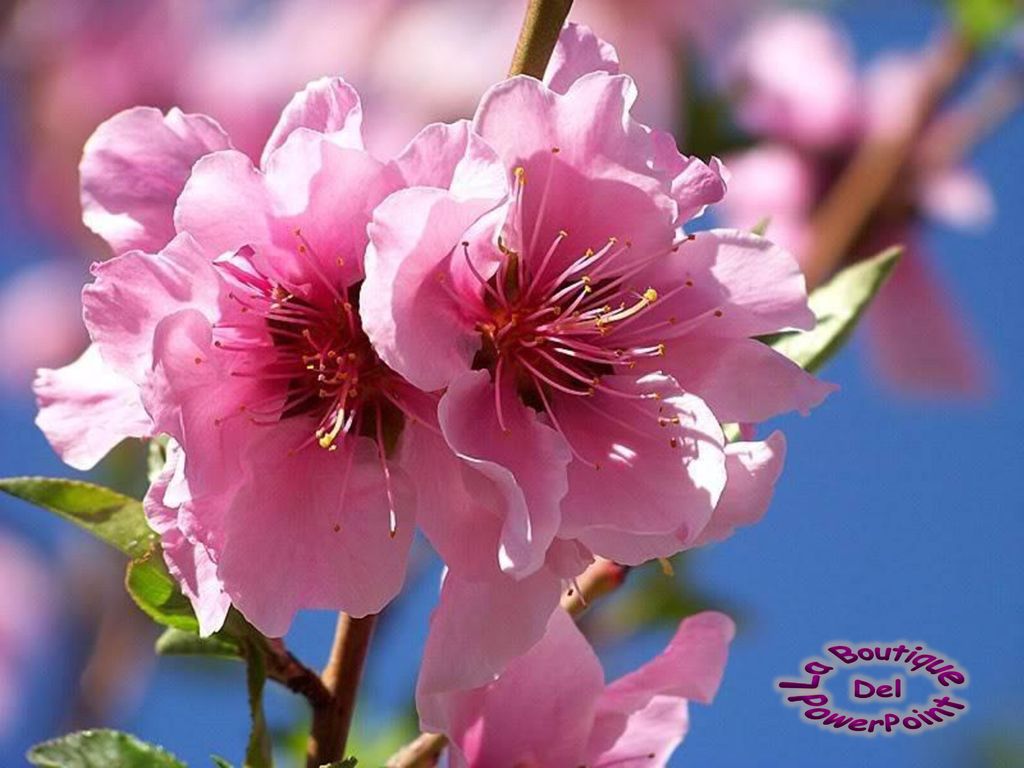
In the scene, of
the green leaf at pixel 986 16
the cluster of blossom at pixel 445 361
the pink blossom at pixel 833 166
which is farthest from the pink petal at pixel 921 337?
the cluster of blossom at pixel 445 361

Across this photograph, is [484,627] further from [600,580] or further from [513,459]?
[600,580]

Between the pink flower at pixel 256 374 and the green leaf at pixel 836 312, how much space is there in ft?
1.19

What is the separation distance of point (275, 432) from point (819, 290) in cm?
50

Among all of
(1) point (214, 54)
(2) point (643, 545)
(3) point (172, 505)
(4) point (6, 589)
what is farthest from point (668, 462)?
(4) point (6, 589)

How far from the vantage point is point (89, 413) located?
88 cm

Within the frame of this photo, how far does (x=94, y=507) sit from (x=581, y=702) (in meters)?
0.31

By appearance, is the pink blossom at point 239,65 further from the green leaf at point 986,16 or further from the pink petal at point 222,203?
the pink petal at point 222,203

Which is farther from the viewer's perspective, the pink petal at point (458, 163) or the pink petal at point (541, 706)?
the pink petal at point (541, 706)

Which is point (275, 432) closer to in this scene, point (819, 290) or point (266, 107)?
point (819, 290)

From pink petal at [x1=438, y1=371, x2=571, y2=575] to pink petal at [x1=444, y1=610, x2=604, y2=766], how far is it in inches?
5.1

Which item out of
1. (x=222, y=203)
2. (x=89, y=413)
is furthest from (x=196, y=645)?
(x=222, y=203)

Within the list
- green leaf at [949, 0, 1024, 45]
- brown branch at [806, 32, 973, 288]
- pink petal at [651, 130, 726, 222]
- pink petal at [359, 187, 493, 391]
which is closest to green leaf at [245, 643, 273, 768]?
pink petal at [359, 187, 493, 391]

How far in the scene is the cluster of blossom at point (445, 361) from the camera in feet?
2.67

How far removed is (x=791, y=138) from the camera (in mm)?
2717
